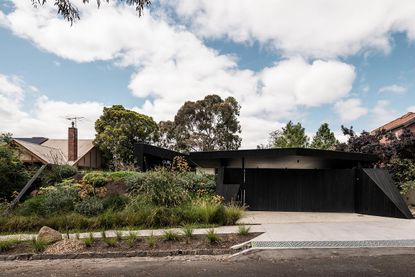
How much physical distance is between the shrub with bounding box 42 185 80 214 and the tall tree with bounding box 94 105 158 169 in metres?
18.0

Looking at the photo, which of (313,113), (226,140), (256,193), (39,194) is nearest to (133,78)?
(39,194)

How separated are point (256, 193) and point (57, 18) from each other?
34.7 ft

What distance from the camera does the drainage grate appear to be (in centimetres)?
742

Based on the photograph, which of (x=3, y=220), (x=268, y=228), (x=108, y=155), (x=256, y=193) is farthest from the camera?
(x=108, y=155)

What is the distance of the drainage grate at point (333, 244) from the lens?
292 inches

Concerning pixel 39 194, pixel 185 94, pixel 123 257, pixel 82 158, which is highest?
pixel 185 94

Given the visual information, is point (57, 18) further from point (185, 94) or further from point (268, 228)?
point (185, 94)

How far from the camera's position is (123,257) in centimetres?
715

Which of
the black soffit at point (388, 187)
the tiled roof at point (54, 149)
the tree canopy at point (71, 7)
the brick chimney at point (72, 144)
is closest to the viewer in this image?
the tree canopy at point (71, 7)

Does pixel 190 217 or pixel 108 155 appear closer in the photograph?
pixel 190 217

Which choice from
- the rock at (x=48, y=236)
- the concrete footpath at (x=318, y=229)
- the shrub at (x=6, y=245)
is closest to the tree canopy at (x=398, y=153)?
the concrete footpath at (x=318, y=229)

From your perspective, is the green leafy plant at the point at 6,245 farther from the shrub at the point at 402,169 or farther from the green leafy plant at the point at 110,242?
the shrub at the point at 402,169

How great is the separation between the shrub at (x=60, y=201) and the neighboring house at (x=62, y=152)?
682 centimetres

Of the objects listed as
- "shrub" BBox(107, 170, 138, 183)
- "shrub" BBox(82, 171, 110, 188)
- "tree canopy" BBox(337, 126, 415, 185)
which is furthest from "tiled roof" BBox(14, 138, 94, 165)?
"tree canopy" BBox(337, 126, 415, 185)
